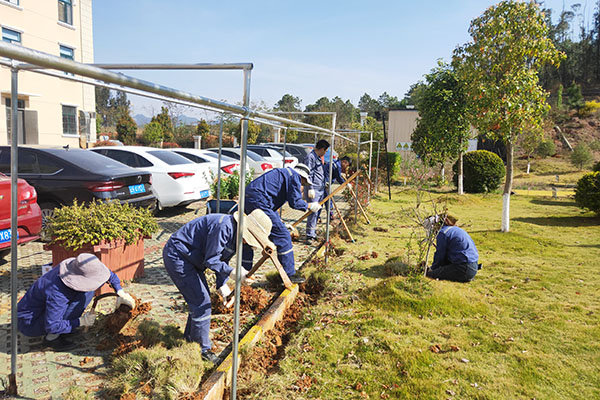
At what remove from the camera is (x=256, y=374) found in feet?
11.2

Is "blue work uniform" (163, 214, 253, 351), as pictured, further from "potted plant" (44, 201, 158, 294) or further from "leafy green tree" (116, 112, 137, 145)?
"leafy green tree" (116, 112, 137, 145)

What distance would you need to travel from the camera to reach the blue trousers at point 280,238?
5699 mm

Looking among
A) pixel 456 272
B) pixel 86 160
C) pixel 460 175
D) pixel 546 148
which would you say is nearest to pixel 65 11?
pixel 86 160

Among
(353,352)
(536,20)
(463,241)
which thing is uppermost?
(536,20)

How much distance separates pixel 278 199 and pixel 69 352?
3.12 meters

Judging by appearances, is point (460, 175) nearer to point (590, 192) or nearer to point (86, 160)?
point (590, 192)

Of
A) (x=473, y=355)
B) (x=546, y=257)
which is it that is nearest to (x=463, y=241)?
(x=473, y=355)

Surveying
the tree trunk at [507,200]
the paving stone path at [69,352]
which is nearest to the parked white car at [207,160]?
the paving stone path at [69,352]

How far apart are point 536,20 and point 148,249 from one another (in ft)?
30.1

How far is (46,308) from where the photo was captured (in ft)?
11.7

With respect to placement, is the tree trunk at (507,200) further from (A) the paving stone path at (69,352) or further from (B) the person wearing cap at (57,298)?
(B) the person wearing cap at (57,298)

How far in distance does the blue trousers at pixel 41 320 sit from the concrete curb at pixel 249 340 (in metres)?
1.45

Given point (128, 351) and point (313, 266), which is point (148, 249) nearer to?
point (313, 266)

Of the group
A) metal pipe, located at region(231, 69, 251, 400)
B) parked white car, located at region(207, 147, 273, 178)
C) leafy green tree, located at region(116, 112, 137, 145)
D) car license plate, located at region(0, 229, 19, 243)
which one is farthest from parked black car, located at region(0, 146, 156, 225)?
leafy green tree, located at region(116, 112, 137, 145)
